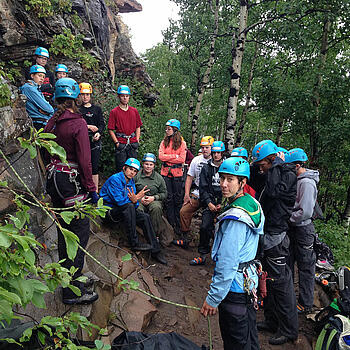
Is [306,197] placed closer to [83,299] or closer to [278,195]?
[278,195]

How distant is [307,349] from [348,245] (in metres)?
5.72

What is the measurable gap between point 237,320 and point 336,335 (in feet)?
5.09

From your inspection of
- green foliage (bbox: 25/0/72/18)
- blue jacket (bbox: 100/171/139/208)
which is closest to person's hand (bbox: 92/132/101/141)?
blue jacket (bbox: 100/171/139/208)

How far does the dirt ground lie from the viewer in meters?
4.09

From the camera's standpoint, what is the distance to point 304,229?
466 centimetres

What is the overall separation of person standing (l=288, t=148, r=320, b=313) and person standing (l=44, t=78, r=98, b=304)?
3.50 m

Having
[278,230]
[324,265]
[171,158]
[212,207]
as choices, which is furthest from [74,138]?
[324,265]

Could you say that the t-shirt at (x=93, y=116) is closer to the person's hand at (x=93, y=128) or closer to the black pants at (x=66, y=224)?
the person's hand at (x=93, y=128)

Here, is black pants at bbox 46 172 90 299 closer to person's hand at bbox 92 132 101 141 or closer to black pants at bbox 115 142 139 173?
person's hand at bbox 92 132 101 141

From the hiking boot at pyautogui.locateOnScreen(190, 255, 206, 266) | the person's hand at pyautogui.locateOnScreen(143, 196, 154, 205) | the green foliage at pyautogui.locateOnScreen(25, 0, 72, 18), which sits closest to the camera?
the hiking boot at pyautogui.locateOnScreen(190, 255, 206, 266)

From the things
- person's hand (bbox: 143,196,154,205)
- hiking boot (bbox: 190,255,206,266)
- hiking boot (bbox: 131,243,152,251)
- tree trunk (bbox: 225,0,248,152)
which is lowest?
hiking boot (bbox: 190,255,206,266)

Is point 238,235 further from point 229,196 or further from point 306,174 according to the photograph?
point 306,174

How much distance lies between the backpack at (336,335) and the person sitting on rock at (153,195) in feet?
12.5

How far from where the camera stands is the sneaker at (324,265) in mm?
6234
